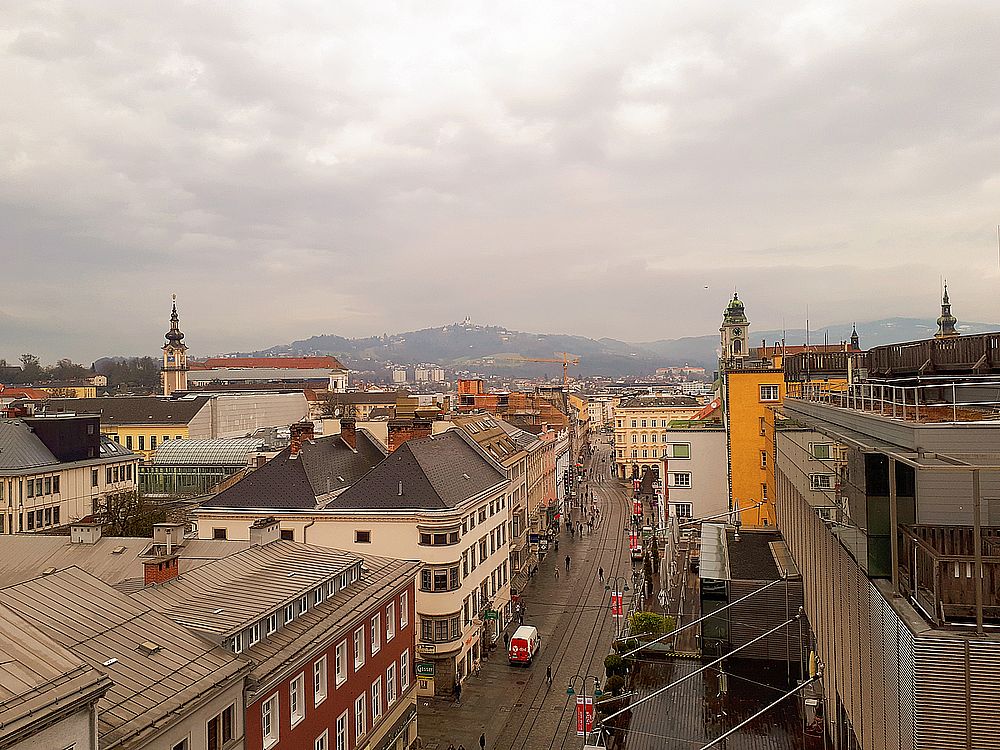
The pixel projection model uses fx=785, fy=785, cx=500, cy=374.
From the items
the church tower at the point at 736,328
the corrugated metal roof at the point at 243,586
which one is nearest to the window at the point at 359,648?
the corrugated metal roof at the point at 243,586

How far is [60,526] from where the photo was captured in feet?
192

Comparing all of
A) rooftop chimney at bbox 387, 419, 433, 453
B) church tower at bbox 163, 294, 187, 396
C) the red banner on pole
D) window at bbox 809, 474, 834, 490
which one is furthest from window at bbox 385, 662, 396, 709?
church tower at bbox 163, 294, 187, 396

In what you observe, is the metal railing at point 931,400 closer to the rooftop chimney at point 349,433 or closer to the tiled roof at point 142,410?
the rooftop chimney at point 349,433

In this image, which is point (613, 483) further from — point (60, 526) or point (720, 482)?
point (60, 526)

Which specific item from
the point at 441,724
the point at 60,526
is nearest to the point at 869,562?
the point at 441,724

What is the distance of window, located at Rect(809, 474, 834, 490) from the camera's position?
64.4 ft

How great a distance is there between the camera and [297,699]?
839 inches

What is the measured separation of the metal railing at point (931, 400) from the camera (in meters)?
14.1

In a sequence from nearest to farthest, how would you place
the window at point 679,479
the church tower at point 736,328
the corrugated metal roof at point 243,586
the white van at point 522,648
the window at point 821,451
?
the corrugated metal roof at point 243,586 < the window at point 821,451 < the white van at point 522,648 < the window at point 679,479 < the church tower at point 736,328

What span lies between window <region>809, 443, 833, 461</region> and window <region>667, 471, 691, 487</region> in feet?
121

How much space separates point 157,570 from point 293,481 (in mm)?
20962

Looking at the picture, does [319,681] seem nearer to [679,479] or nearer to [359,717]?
[359,717]

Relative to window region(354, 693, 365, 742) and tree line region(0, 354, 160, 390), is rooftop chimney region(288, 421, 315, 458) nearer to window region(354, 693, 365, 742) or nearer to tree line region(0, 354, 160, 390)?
window region(354, 693, 365, 742)

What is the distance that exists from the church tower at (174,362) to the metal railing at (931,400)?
13533 cm
